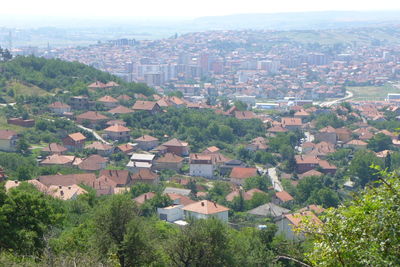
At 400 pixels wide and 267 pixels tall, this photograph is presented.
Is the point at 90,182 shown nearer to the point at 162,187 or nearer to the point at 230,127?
the point at 162,187

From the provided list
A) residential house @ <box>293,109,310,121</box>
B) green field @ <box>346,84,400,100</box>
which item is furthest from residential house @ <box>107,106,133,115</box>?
green field @ <box>346,84,400,100</box>

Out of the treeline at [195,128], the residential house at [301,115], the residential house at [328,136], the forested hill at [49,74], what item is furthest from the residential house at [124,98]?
the residential house at [301,115]

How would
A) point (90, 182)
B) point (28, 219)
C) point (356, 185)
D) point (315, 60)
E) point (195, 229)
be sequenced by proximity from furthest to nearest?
point (315, 60), point (356, 185), point (90, 182), point (195, 229), point (28, 219)

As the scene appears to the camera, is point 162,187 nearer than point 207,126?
Yes

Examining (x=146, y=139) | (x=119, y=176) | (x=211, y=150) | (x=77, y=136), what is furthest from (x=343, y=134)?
(x=119, y=176)

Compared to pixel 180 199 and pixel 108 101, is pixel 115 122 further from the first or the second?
pixel 180 199

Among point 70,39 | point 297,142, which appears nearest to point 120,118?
point 297,142
